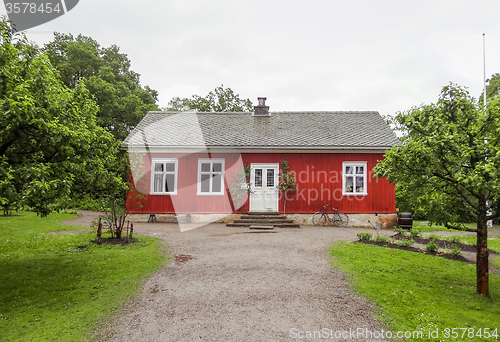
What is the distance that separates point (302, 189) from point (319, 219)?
1.74 meters

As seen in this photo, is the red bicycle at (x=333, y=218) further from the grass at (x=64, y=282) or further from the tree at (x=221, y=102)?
the tree at (x=221, y=102)

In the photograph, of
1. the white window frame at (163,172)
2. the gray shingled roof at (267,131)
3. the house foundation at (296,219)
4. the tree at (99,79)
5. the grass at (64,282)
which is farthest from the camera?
the tree at (99,79)

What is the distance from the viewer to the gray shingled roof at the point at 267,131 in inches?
612

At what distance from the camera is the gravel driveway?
4203 millimetres

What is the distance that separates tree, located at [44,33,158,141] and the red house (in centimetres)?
1156

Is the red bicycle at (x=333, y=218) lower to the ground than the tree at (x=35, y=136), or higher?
lower

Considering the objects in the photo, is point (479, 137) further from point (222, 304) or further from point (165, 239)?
point (165, 239)

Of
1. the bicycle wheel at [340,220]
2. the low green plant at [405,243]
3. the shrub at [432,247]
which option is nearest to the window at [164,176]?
the bicycle wheel at [340,220]

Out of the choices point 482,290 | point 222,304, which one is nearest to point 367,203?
point 482,290

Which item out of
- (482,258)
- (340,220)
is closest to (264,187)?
(340,220)

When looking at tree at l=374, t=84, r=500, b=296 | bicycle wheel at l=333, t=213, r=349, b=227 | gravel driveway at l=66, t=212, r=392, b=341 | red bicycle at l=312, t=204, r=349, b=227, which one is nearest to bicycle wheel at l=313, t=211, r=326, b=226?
red bicycle at l=312, t=204, r=349, b=227

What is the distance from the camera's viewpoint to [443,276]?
21.9 ft

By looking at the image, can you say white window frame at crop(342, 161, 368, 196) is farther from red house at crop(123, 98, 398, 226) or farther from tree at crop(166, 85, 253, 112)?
tree at crop(166, 85, 253, 112)

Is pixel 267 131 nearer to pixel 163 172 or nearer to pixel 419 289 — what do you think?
pixel 163 172
